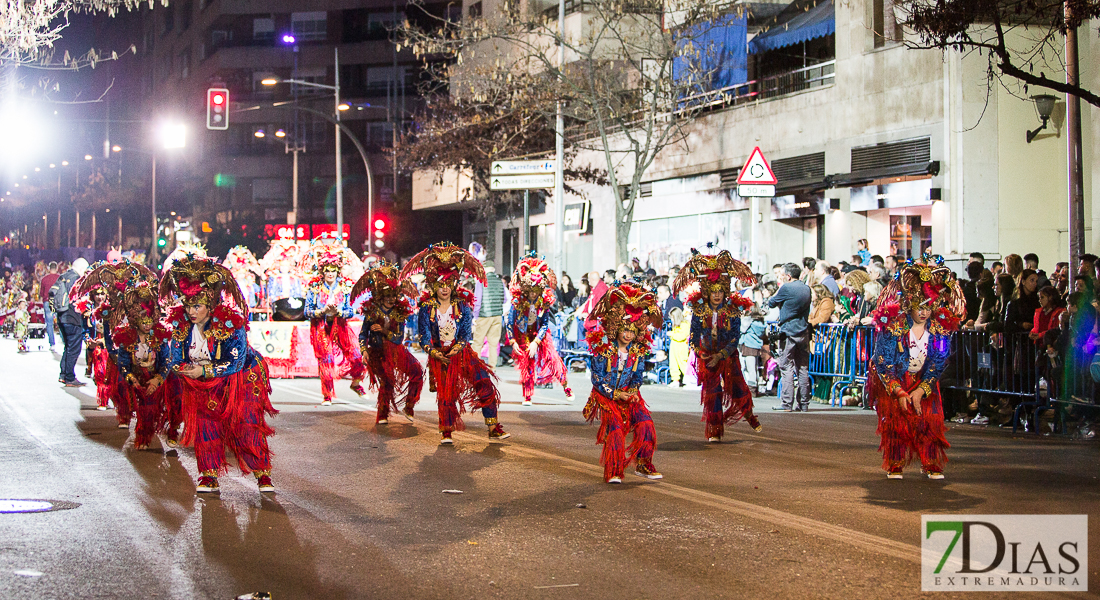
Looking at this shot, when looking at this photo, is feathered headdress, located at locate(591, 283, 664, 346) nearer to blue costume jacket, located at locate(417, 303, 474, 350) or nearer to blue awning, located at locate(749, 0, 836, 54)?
blue costume jacket, located at locate(417, 303, 474, 350)

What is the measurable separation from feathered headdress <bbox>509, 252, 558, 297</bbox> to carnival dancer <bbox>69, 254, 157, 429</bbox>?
4.98 meters

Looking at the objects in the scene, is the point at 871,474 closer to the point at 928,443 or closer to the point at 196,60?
the point at 928,443

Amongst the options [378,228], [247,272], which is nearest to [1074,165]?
[247,272]

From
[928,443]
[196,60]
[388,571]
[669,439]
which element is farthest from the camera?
[196,60]

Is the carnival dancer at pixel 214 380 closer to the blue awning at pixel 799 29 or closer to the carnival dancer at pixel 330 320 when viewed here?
the carnival dancer at pixel 330 320

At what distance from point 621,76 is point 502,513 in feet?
88.0

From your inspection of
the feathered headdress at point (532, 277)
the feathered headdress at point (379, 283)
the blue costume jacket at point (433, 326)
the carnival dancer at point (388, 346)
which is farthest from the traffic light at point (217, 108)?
the blue costume jacket at point (433, 326)

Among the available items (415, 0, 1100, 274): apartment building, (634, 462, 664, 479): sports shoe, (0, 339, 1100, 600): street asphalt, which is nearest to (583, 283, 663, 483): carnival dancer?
(634, 462, 664, 479): sports shoe

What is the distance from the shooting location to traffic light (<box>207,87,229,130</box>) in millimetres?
27875

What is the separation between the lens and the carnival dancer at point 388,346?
1320cm

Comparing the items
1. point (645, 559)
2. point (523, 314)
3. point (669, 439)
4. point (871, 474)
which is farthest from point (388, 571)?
point (523, 314)

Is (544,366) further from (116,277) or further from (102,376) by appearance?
(116,277)

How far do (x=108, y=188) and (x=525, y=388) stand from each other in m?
85.6

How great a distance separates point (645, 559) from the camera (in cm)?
665
